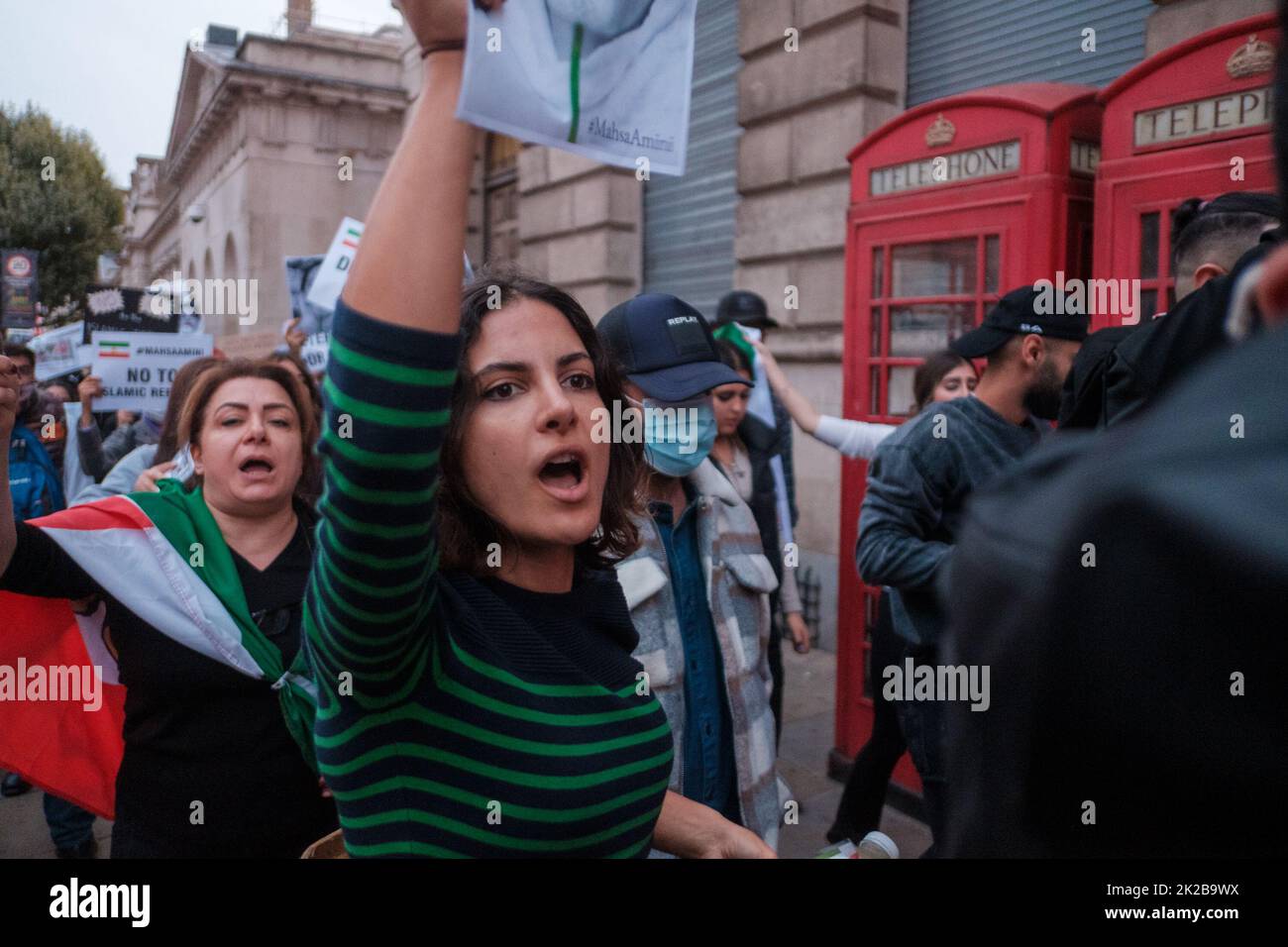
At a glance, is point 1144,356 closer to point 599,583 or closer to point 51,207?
point 599,583

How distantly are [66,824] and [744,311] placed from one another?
447 centimetres

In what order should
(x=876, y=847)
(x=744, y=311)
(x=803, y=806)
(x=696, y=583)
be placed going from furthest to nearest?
1. (x=744, y=311)
2. (x=803, y=806)
3. (x=696, y=583)
4. (x=876, y=847)

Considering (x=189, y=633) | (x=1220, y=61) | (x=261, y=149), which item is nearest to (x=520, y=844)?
(x=189, y=633)

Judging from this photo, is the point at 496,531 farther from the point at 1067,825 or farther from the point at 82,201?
the point at 82,201

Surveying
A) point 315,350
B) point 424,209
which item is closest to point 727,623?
point 424,209

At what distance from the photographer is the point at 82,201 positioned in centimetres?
2581

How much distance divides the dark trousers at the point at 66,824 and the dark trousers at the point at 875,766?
336 centimetres

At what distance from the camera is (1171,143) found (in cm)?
353

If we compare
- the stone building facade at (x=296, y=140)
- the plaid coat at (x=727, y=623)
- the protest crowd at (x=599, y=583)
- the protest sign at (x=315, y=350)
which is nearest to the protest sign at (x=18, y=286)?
the protest sign at (x=315, y=350)

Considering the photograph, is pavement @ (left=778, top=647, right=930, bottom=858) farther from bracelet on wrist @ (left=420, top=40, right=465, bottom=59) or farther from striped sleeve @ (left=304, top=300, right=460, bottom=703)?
bracelet on wrist @ (left=420, top=40, right=465, bottom=59)

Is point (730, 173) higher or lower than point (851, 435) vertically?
higher

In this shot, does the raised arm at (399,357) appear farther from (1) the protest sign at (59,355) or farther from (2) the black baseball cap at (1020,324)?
(1) the protest sign at (59,355)

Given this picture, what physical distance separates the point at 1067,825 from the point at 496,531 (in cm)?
107

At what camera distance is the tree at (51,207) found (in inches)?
960
